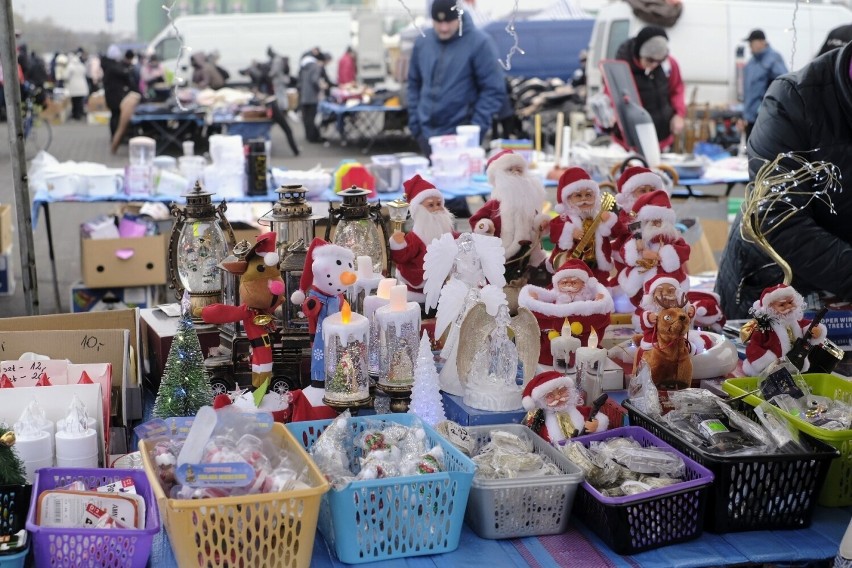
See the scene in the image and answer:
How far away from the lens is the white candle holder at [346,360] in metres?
1.91

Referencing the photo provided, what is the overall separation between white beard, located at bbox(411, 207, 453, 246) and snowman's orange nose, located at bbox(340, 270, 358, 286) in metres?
0.69

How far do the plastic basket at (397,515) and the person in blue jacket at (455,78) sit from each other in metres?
4.77

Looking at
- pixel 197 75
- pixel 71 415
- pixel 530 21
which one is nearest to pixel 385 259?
pixel 71 415

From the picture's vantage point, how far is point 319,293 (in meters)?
2.02

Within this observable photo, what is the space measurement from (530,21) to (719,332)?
15626 millimetres

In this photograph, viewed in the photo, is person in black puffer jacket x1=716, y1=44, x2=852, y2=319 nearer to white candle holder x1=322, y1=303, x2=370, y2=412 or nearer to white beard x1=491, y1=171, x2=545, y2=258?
white beard x1=491, y1=171, x2=545, y2=258

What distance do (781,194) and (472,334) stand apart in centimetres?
100

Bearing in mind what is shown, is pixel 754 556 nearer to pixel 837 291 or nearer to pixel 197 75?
pixel 837 291

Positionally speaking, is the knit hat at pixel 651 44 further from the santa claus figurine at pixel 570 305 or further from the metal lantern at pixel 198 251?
the metal lantern at pixel 198 251

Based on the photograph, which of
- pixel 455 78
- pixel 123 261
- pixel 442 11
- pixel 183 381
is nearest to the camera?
pixel 183 381

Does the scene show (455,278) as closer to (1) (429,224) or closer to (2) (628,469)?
(1) (429,224)

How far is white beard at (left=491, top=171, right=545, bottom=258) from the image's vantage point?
110 inches

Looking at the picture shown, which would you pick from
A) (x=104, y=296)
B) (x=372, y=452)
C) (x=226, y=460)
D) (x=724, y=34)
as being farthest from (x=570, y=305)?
(x=724, y=34)

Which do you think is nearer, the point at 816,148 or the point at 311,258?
the point at 311,258
